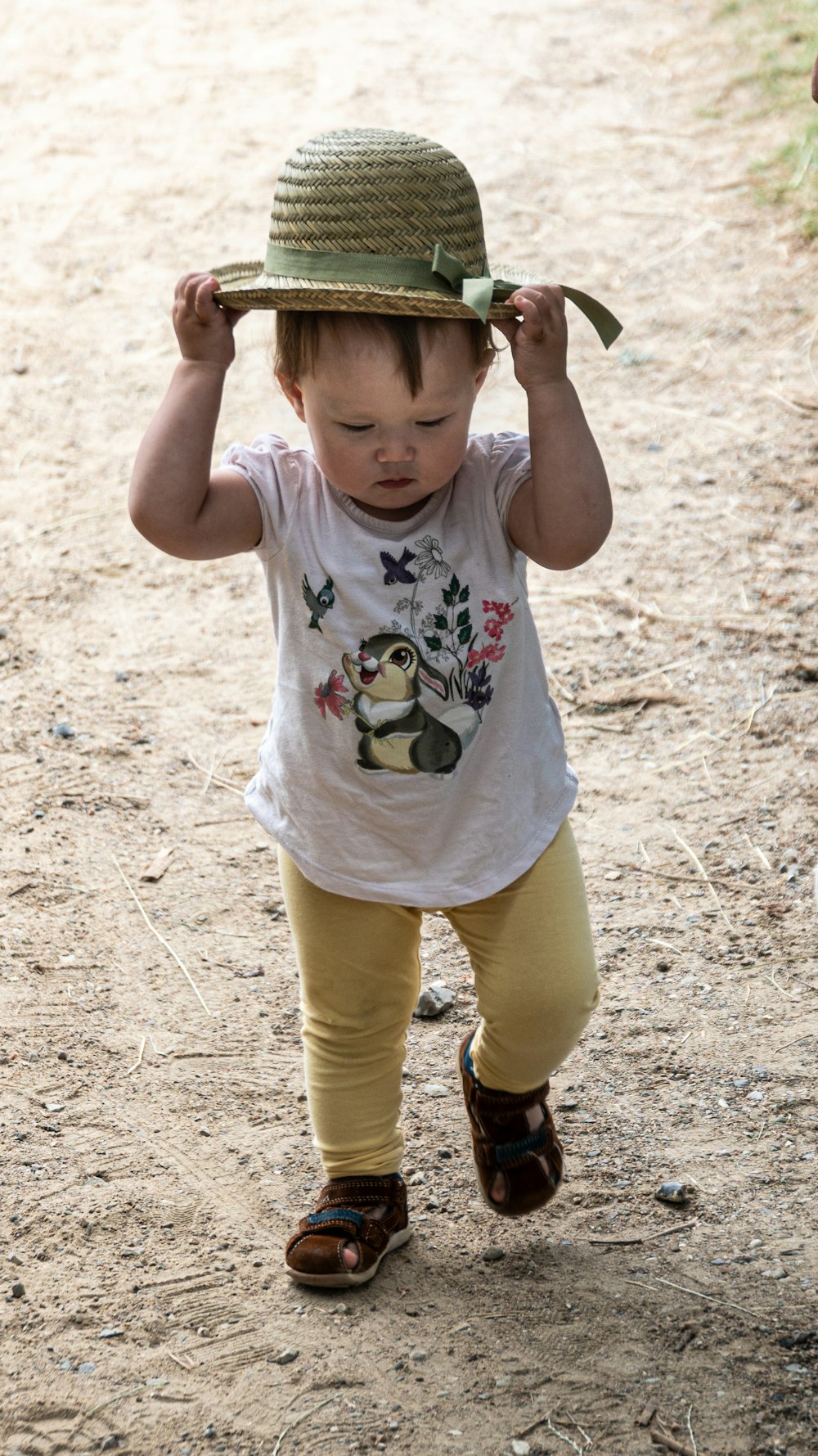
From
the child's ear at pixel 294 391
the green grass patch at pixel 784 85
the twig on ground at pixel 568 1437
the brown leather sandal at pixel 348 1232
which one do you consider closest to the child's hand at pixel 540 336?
the child's ear at pixel 294 391

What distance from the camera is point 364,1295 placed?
7.43 ft

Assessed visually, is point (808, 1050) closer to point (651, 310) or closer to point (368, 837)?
point (368, 837)

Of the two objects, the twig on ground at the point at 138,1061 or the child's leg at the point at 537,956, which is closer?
the child's leg at the point at 537,956

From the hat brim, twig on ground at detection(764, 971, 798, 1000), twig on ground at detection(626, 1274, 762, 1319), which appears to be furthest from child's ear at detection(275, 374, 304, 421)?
twig on ground at detection(764, 971, 798, 1000)

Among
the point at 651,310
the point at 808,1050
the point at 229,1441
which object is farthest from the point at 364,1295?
the point at 651,310

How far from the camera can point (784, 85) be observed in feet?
25.6

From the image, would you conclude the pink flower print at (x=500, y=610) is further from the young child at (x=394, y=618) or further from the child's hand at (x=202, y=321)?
the child's hand at (x=202, y=321)

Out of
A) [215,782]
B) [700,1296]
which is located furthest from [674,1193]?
[215,782]

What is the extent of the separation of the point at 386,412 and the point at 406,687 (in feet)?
1.26

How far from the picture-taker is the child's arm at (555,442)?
1.92m

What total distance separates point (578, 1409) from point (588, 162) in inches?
264

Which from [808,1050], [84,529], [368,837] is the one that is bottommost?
[84,529]

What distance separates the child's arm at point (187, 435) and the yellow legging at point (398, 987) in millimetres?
543

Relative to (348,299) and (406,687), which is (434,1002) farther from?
(348,299)
